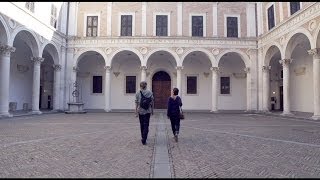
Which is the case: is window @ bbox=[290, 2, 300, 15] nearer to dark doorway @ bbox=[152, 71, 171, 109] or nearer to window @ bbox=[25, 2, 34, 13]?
dark doorway @ bbox=[152, 71, 171, 109]

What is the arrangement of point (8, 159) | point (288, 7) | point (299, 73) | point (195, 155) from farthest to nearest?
point (299, 73)
point (288, 7)
point (195, 155)
point (8, 159)

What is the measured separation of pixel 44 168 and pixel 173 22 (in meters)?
23.1

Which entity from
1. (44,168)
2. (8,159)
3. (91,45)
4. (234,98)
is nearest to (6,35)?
(91,45)

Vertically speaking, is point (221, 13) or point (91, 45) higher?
point (221, 13)

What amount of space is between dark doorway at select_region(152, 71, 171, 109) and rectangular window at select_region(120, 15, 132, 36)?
596 centimetres

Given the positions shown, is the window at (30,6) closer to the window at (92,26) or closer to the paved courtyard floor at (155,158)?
the window at (92,26)

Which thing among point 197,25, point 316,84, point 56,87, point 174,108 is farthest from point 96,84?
point 174,108

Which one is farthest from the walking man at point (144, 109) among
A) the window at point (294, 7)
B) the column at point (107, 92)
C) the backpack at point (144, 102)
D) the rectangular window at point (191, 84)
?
the rectangular window at point (191, 84)

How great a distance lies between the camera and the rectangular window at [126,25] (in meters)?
26.4

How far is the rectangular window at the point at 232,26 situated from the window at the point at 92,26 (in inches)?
518

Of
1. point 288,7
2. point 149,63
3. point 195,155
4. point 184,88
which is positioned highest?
point 288,7

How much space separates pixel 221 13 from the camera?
26547 millimetres

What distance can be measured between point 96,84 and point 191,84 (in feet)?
34.7

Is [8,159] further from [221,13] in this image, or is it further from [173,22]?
[221,13]
